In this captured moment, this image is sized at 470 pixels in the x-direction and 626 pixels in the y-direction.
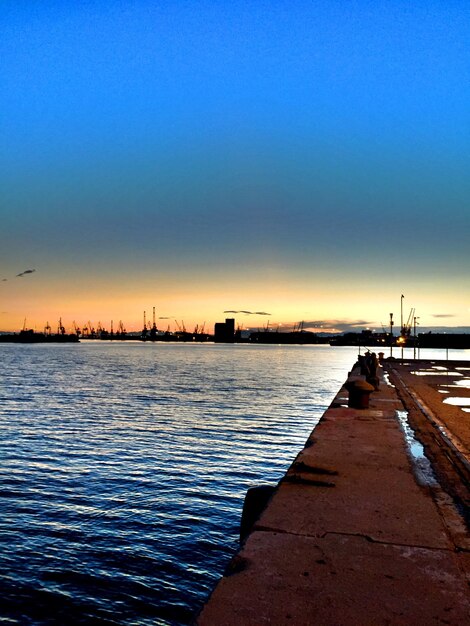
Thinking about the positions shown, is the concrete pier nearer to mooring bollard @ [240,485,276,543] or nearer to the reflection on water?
mooring bollard @ [240,485,276,543]

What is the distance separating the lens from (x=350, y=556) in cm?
471

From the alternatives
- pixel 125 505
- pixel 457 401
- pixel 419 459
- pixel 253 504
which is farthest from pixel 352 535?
pixel 457 401

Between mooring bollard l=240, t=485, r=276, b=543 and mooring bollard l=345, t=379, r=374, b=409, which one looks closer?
mooring bollard l=240, t=485, r=276, b=543

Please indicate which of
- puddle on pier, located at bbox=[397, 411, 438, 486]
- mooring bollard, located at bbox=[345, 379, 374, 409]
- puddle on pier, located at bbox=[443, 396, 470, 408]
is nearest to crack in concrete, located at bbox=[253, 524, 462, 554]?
puddle on pier, located at bbox=[397, 411, 438, 486]

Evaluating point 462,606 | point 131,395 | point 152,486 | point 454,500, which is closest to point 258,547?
point 462,606

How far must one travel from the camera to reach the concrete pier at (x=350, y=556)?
3701 millimetres

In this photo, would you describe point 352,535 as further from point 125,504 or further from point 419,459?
point 125,504

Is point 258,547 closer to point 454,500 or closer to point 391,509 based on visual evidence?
point 391,509

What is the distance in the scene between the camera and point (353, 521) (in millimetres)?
5715

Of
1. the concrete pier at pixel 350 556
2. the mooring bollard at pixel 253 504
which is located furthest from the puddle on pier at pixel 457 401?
the mooring bollard at pixel 253 504

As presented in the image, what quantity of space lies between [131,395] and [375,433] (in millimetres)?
27951

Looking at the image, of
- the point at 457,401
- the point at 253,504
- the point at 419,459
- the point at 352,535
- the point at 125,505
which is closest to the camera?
the point at 352,535

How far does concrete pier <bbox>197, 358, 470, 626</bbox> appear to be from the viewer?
146 inches

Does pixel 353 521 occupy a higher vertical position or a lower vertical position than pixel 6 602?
higher
